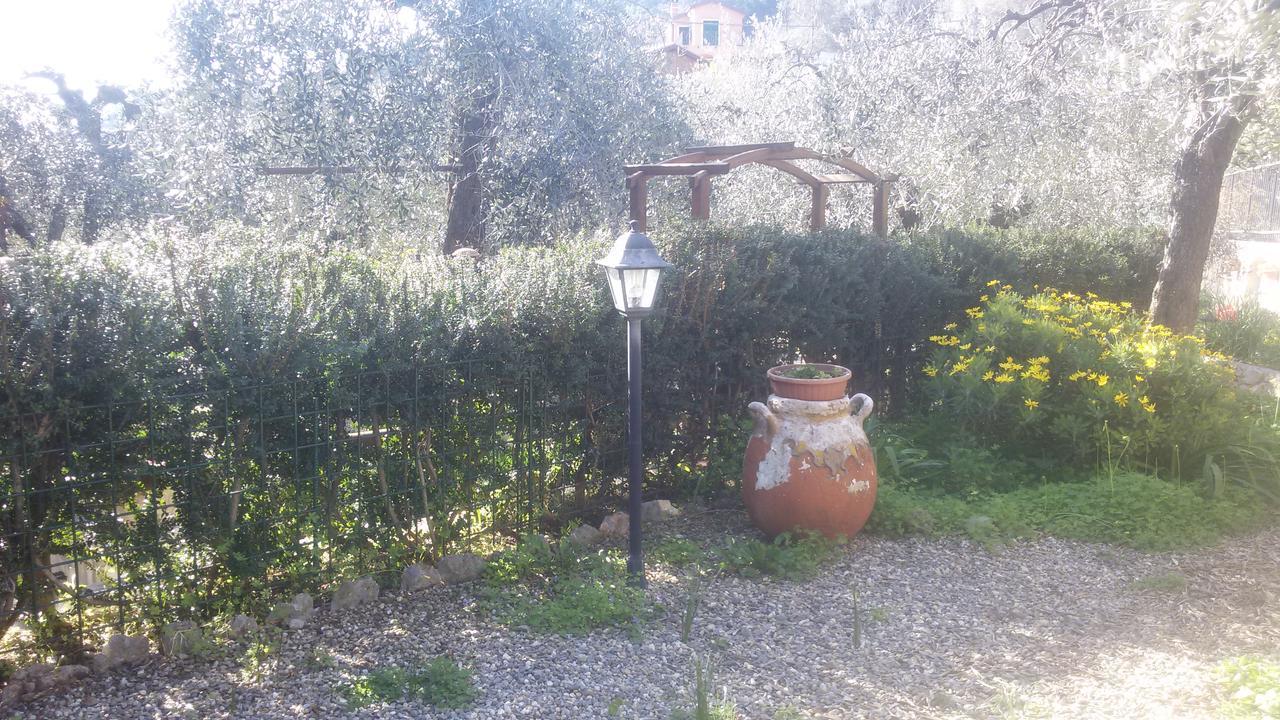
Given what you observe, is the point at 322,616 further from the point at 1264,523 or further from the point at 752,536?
the point at 1264,523

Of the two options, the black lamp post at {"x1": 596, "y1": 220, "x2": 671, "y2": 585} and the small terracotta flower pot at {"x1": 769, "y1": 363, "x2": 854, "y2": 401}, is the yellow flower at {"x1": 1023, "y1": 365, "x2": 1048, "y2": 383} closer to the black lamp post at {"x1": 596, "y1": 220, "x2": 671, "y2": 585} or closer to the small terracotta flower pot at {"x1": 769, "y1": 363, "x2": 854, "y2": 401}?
the small terracotta flower pot at {"x1": 769, "y1": 363, "x2": 854, "y2": 401}

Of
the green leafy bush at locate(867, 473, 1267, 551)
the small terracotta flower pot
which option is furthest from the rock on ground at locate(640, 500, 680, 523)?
the green leafy bush at locate(867, 473, 1267, 551)

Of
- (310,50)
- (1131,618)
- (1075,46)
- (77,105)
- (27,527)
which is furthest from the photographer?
(1075,46)

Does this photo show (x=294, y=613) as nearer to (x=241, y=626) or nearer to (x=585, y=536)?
(x=241, y=626)

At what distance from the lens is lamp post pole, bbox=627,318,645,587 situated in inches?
170

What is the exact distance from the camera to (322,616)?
13.0 ft

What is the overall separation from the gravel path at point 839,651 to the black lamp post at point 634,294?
0.48 metres

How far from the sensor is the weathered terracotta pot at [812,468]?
15.6ft

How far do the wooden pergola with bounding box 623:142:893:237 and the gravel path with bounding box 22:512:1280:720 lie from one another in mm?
2327

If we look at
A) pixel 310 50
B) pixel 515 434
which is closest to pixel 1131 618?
pixel 515 434

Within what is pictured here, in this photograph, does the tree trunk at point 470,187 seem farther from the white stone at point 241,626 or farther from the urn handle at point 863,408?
the white stone at point 241,626

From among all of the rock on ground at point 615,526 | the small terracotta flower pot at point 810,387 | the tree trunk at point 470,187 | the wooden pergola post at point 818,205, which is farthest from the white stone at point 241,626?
the wooden pergola post at point 818,205

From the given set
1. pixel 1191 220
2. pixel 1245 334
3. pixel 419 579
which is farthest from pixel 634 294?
pixel 1245 334

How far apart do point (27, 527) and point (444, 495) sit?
1695 mm
